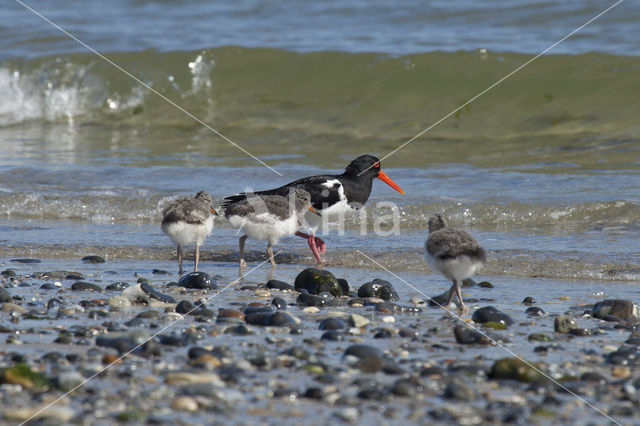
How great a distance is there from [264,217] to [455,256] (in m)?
2.53

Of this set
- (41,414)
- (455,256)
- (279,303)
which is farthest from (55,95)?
(41,414)

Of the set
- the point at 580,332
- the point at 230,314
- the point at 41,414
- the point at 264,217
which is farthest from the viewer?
the point at 264,217

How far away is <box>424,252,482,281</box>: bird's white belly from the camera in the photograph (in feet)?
18.8

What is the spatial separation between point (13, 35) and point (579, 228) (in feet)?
58.1

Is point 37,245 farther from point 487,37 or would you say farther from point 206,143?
point 487,37

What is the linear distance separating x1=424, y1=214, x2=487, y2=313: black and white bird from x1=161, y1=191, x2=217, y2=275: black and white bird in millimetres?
2398

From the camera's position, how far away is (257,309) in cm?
557

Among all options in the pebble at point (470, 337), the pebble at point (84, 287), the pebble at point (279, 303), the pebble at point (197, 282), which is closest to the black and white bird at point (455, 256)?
the pebble at point (470, 337)

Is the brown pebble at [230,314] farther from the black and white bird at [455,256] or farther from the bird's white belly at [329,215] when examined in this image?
the bird's white belly at [329,215]

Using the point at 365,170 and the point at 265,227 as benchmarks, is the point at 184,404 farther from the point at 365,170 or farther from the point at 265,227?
the point at 365,170

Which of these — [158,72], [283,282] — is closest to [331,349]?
[283,282]

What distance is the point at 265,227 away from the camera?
7.75 meters

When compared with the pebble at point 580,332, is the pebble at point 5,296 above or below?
above

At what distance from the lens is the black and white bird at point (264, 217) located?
7723 millimetres
